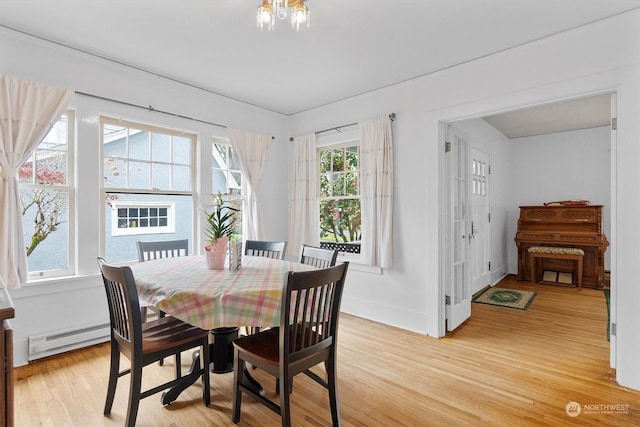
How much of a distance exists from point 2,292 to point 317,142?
11.8ft

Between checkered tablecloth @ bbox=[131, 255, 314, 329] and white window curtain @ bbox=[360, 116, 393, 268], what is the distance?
184 cm

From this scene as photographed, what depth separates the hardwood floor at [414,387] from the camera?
1969 millimetres

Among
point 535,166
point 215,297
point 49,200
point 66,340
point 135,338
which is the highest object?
point 535,166

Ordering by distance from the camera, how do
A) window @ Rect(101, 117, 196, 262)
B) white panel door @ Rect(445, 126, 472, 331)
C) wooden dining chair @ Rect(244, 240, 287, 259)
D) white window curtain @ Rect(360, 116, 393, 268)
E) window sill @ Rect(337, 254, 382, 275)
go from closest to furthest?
wooden dining chair @ Rect(244, 240, 287, 259) → window @ Rect(101, 117, 196, 262) → white panel door @ Rect(445, 126, 472, 331) → white window curtain @ Rect(360, 116, 393, 268) → window sill @ Rect(337, 254, 382, 275)

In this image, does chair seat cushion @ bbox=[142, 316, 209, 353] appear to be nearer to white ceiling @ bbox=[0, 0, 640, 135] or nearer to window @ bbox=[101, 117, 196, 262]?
window @ bbox=[101, 117, 196, 262]

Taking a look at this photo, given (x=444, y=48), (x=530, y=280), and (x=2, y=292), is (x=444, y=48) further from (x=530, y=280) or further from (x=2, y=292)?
(x=530, y=280)

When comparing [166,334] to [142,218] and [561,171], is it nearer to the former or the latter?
[142,218]

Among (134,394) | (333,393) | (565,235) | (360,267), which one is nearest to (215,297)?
(134,394)

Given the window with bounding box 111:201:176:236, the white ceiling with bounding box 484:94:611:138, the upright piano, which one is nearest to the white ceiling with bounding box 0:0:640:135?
the window with bounding box 111:201:176:236

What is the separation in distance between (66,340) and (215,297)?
211 centimetres

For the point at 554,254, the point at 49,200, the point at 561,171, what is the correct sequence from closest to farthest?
the point at 49,200 < the point at 554,254 < the point at 561,171

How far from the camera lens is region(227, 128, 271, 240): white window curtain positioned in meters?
4.16

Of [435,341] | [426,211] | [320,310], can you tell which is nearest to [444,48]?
[426,211]

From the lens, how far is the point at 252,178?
166 inches
